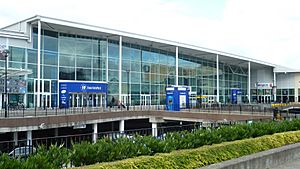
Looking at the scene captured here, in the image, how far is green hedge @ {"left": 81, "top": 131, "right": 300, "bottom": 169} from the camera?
7.25 metres

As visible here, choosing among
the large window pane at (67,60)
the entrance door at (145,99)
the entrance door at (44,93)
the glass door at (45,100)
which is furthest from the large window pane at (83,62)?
the entrance door at (145,99)

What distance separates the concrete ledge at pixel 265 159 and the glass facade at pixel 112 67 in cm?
3735

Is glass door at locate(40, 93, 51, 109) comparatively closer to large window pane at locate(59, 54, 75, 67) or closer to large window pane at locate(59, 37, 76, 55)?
large window pane at locate(59, 54, 75, 67)

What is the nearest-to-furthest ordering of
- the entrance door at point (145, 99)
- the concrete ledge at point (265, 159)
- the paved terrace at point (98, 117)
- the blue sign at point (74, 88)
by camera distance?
1. the concrete ledge at point (265, 159)
2. the paved terrace at point (98, 117)
3. the blue sign at point (74, 88)
4. the entrance door at point (145, 99)

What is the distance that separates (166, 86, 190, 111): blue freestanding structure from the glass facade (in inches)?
506

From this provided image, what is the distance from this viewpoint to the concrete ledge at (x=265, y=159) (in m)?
8.58

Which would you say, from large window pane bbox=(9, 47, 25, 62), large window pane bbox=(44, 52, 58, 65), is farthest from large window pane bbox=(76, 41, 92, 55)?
large window pane bbox=(9, 47, 25, 62)

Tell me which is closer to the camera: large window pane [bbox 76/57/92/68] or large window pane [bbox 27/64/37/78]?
large window pane [bbox 27/64/37/78]

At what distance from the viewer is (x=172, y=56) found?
6612 centimetres

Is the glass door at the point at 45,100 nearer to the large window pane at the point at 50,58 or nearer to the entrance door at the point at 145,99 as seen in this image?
the large window pane at the point at 50,58

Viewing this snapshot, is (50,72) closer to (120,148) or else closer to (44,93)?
(44,93)

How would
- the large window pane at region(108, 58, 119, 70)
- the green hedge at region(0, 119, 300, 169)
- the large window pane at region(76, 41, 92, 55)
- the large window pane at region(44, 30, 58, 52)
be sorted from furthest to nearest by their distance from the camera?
the large window pane at region(108, 58, 119, 70)
the large window pane at region(76, 41, 92, 55)
the large window pane at region(44, 30, 58, 52)
the green hedge at region(0, 119, 300, 169)

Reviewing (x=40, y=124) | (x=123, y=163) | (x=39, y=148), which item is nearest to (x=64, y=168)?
(x=39, y=148)

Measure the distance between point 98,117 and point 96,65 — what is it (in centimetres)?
1810
